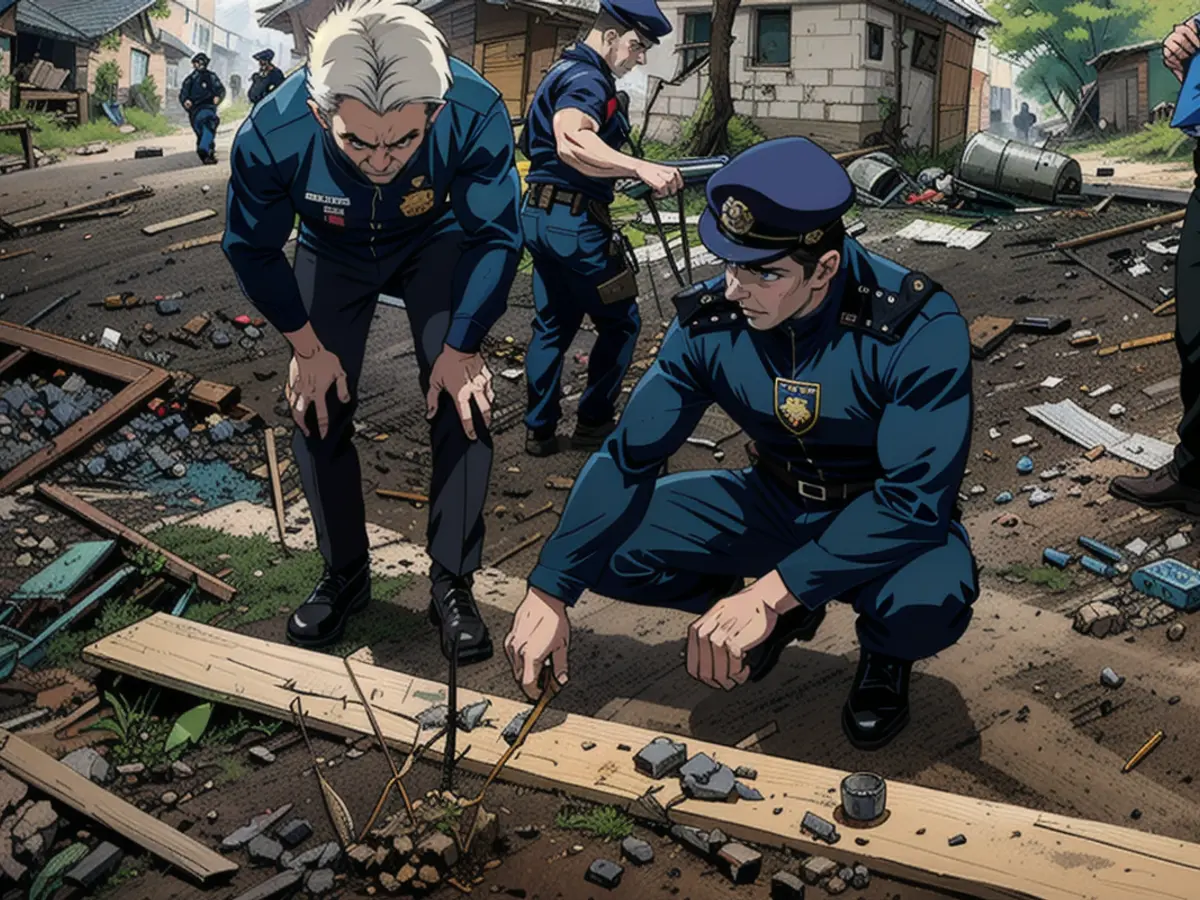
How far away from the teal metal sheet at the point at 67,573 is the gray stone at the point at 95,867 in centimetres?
166

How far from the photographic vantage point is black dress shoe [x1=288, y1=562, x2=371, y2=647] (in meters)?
3.81

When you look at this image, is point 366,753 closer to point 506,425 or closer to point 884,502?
point 884,502

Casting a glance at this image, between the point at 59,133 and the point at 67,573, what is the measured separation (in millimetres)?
13231

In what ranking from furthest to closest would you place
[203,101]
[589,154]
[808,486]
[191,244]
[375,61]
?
[203,101] < [191,244] < [589,154] < [808,486] < [375,61]

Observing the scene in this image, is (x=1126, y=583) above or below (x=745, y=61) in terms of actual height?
below

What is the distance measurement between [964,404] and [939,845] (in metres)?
1.03

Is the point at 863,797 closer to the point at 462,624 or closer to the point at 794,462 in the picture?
the point at 794,462

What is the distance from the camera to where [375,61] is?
3012 mm

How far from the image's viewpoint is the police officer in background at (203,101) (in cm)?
1210

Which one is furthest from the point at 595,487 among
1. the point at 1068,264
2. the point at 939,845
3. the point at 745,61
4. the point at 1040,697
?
the point at 745,61

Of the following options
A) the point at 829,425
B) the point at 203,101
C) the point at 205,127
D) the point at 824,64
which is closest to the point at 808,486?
the point at 829,425

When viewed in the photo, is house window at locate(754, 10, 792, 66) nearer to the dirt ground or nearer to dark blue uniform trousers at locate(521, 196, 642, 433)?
the dirt ground

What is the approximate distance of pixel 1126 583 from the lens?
404cm

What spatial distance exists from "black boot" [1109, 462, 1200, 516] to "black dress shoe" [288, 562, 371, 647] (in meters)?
3.03
